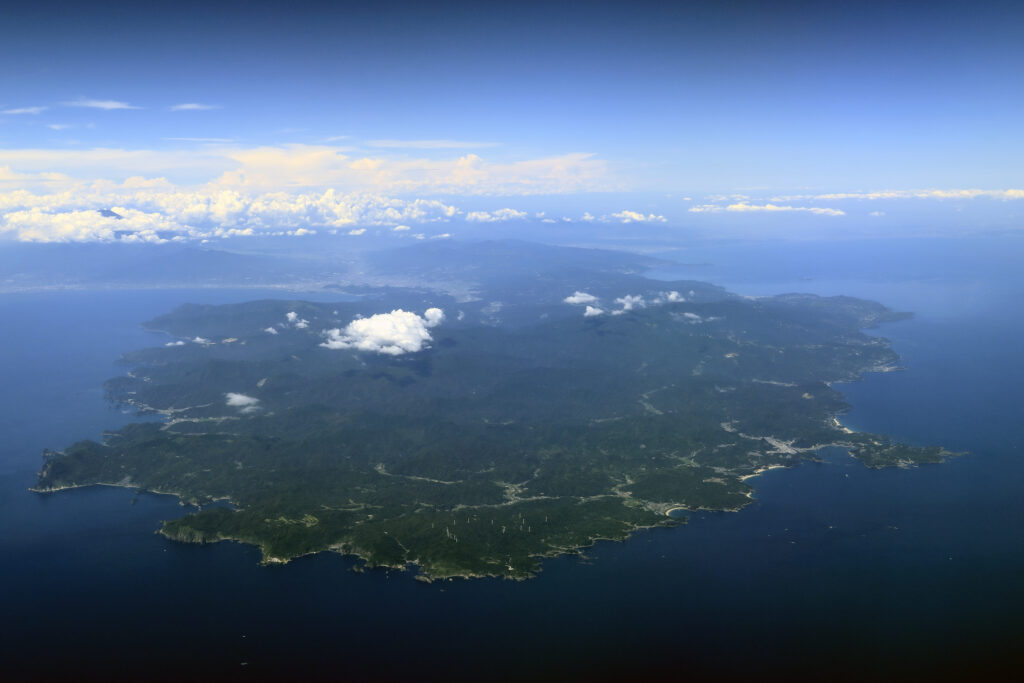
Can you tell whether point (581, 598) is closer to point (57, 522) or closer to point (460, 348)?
point (57, 522)

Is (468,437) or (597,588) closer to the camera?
(597,588)

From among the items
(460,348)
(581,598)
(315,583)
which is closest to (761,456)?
(581,598)

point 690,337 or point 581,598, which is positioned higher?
point 690,337

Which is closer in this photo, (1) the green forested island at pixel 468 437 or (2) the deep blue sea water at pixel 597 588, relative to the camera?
(2) the deep blue sea water at pixel 597 588

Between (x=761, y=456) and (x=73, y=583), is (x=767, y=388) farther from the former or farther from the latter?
(x=73, y=583)

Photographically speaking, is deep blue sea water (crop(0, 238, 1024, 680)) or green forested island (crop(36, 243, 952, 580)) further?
green forested island (crop(36, 243, 952, 580))

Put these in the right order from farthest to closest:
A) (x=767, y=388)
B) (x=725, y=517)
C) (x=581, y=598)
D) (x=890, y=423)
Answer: (x=767, y=388)
(x=890, y=423)
(x=725, y=517)
(x=581, y=598)

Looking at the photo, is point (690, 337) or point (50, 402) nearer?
point (50, 402)

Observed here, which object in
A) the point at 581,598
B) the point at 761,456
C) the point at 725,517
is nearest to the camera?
the point at 581,598
